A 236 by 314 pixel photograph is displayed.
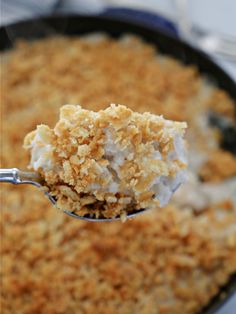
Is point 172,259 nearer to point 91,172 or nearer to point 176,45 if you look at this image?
point 91,172

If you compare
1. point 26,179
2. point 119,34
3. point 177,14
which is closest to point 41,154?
point 26,179

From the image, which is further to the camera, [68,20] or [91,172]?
[68,20]

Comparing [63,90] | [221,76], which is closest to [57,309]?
[63,90]

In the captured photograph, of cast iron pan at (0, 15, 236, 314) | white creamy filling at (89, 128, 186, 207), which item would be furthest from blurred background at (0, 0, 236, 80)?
white creamy filling at (89, 128, 186, 207)

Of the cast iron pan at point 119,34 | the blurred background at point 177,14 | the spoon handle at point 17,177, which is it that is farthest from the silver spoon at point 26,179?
the blurred background at point 177,14

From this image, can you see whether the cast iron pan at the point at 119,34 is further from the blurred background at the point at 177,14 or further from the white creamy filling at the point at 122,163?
the white creamy filling at the point at 122,163

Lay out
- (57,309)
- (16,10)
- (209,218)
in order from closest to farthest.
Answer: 1. (57,309)
2. (209,218)
3. (16,10)

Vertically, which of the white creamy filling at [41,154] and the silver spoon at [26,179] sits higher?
the white creamy filling at [41,154]
